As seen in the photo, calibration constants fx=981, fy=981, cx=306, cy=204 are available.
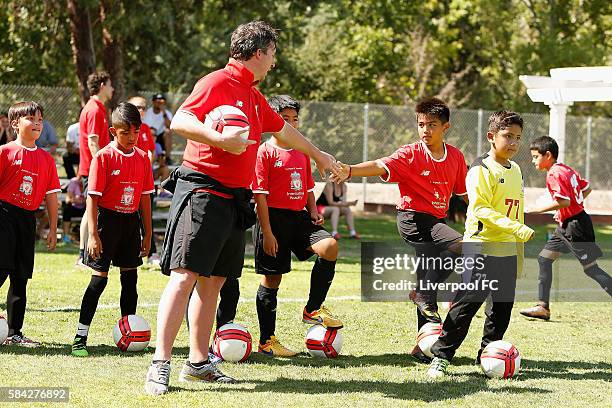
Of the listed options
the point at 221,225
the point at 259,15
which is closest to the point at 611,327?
the point at 221,225

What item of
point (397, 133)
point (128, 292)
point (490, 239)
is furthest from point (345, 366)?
point (397, 133)

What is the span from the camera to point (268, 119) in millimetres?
6410

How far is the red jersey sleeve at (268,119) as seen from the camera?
20.9 ft

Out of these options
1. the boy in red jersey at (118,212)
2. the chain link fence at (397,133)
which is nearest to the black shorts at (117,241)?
the boy in red jersey at (118,212)

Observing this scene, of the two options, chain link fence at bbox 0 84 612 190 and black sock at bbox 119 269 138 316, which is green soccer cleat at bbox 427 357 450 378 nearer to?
black sock at bbox 119 269 138 316

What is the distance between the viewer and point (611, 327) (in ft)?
30.8

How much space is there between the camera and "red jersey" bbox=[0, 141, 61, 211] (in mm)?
7633

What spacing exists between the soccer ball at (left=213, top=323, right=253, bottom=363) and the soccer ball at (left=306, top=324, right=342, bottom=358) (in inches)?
20.0

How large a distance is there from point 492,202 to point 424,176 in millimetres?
705

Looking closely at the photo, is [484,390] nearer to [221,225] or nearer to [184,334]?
[221,225]

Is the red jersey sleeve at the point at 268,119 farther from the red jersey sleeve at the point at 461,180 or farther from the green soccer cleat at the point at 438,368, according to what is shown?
the green soccer cleat at the point at 438,368

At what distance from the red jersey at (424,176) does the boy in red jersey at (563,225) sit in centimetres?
229

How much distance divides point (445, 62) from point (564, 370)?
2896 cm

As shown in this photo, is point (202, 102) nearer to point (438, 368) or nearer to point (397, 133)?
point (438, 368)
